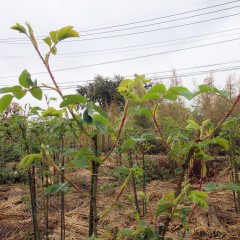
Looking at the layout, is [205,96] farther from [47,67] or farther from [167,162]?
[47,67]

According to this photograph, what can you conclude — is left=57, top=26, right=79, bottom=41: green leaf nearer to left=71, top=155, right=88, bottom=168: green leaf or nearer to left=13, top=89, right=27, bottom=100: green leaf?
left=13, top=89, right=27, bottom=100: green leaf

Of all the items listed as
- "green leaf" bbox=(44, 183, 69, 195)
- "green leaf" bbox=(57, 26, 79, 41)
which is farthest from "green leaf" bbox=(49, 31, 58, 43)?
"green leaf" bbox=(44, 183, 69, 195)

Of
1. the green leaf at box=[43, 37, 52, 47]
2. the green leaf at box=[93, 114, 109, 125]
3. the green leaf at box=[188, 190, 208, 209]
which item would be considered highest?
the green leaf at box=[43, 37, 52, 47]

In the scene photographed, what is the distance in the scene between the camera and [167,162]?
20.6ft

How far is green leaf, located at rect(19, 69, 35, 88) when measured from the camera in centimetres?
67

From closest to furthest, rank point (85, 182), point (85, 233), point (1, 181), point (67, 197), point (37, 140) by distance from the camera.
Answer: point (37, 140), point (85, 233), point (67, 197), point (85, 182), point (1, 181)

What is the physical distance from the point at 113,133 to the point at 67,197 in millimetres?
3993

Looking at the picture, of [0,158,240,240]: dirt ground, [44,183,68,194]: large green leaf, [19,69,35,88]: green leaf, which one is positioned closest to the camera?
[19,69,35,88]: green leaf

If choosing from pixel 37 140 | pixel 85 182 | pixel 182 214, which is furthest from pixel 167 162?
pixel 182 214

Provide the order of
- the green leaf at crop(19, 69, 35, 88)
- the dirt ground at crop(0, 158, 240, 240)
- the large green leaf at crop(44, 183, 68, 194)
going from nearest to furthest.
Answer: the green leaf at crop(19, 69, 35, 88) < the large green leaf at crop(44, 183, 68, 194) < the dirt ground at crop(0, 158, 240, 240)

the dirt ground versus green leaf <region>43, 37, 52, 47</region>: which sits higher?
green leaf <region>43, 37, 52, 47</region>

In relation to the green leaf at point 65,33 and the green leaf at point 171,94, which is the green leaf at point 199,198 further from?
the green leaf at point 65,33

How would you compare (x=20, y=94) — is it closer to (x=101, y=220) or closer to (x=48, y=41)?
(x=48, y=41)

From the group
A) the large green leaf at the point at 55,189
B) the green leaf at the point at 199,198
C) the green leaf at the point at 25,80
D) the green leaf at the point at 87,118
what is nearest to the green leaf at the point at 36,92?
the green leaf at the point at 25,80
